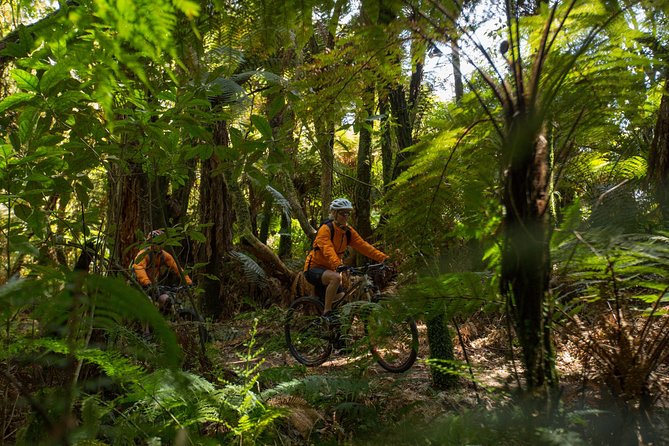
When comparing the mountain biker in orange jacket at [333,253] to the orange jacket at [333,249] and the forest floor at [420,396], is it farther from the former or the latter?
the forest floor at [420,396]

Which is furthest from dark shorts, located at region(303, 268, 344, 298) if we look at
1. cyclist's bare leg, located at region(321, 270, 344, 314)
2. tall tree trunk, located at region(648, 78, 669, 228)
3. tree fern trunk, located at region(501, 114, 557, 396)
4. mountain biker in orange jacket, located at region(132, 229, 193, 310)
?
tree fern trunk, located at region(501, 114, 557, 396)

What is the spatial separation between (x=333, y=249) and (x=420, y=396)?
2431mm

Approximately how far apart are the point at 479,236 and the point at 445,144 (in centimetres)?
51

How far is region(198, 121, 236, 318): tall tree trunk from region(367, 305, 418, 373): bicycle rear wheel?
12.5ft

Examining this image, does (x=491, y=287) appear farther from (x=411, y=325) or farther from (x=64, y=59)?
(x=411, y=325)

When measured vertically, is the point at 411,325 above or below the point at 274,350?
above

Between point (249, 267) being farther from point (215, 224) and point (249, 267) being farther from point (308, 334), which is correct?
point (308, 334)

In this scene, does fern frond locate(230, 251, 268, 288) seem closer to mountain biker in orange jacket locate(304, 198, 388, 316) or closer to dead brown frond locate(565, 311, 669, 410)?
mountain biker in orange jacket locate(304, 198, 388, 316)

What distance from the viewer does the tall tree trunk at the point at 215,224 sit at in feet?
24.2

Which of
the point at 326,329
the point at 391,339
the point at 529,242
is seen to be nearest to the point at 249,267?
the point at 326,329

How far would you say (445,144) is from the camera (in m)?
2.21

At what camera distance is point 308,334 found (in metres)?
5.77

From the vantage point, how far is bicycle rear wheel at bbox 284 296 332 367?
547cm

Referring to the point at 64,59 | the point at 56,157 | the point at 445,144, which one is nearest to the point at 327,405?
the point at 445,144
